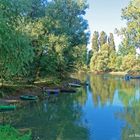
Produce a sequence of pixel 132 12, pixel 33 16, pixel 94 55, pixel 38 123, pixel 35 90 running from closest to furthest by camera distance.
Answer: pixel 38 123
pixel 35 90
pixel 33 16
pixel 132 12
pixel 94 55

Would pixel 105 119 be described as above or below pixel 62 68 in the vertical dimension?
below

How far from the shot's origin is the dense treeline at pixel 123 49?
146 feet

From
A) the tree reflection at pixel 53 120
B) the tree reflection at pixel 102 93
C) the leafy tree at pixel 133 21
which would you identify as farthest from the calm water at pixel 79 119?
the leafy tree at pixel 133 21

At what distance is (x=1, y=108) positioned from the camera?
22406 millimetres

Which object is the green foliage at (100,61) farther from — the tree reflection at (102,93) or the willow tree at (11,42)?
the willow tree at (11,42)

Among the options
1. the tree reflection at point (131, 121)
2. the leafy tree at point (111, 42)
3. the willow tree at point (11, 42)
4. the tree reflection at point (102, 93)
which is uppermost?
the leafy tree at point (111, 42)

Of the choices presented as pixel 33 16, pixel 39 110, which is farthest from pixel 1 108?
pixel 33 16

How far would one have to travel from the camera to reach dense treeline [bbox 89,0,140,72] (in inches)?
1753

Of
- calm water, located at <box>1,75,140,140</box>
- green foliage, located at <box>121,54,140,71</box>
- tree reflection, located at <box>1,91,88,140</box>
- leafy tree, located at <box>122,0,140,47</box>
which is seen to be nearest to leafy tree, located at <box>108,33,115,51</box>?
green foliage, located at <box>121,54,140,71</box>

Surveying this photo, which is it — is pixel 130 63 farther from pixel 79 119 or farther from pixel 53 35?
pixel 79 119

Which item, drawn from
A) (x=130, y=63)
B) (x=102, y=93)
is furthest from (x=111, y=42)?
(x=102, y=93)

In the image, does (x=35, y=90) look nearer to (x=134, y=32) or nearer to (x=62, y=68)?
(x=62, y=68)

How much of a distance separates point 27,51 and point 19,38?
1.07 m

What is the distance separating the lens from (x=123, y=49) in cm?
5156
